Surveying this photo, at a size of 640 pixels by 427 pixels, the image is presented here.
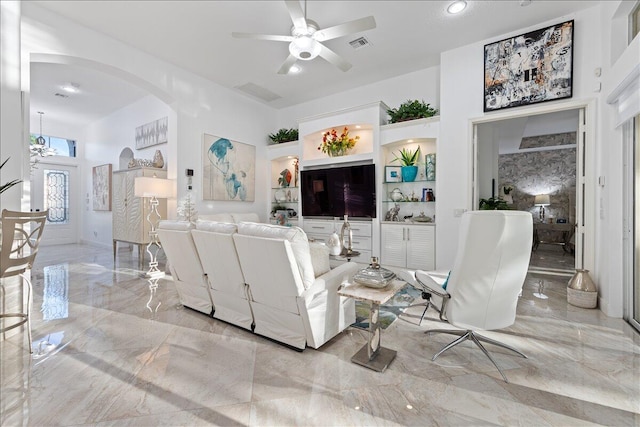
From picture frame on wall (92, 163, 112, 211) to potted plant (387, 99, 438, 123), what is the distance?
7.12m

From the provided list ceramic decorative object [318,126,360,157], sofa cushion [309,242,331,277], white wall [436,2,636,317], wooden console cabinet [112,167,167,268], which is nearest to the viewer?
sofa cushion [309,242,331,277]

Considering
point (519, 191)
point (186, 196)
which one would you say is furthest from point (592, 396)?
point (519, 191)

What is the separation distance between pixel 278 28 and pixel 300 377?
410cm

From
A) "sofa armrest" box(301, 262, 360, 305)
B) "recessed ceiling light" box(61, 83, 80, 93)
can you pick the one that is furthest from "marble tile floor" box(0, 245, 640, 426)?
"recessed ceiling light" box(61, 83, 80, 93)

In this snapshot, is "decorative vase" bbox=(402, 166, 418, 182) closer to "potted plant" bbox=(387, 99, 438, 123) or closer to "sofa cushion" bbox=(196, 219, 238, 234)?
"potted plant" bbox=(387, 99, 438, 123)

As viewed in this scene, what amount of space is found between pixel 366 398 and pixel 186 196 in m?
4.42

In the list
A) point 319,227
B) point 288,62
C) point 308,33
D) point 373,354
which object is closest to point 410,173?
point 319,227

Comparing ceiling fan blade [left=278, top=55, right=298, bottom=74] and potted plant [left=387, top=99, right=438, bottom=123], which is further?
potted plant [left=387, top=99, right=438, bottom=123]

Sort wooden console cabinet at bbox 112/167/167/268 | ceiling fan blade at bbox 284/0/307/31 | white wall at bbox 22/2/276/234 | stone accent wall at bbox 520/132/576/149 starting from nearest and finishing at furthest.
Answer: ceiling fan blade at bbox 284/0/307/31 < white wall at bbox 22/2/276/234 < wooden console cabinet at bbox 112/167/167/268 < stone accent wall at bbox 520/132/576/149

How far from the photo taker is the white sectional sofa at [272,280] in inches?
78.4

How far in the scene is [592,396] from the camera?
1.66 m

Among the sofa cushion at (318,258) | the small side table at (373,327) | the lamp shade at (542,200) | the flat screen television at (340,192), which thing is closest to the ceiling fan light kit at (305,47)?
the sofa cushion at (318,258)

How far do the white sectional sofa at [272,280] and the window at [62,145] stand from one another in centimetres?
776

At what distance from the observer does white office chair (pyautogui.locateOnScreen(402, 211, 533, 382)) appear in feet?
6.07
